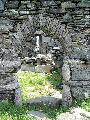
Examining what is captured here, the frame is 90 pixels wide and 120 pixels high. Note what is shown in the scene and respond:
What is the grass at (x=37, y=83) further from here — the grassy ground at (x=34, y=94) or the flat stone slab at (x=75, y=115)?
the flat stone slab at (x=75, y=115)

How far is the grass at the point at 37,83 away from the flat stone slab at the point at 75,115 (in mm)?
2846

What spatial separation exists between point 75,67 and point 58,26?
1226mm

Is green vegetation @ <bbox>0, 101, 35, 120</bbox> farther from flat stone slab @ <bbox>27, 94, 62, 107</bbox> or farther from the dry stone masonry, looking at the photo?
flat stone slab @ <bbox>27, 94, 62, 107</bbox>

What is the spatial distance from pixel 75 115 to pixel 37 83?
16.0ft

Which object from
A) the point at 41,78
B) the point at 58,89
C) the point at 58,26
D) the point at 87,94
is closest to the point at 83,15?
the point at 58,26

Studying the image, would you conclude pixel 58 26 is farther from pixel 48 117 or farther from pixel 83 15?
pixel 48 117

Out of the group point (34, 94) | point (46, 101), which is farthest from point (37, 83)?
point (46, 101)

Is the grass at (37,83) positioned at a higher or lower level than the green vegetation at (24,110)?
lower

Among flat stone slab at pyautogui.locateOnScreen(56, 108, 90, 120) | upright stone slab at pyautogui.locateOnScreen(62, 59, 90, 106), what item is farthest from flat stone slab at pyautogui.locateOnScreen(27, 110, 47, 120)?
upright stone slab at pyautogui.locateOnScreen(62, 59, 90, 106)

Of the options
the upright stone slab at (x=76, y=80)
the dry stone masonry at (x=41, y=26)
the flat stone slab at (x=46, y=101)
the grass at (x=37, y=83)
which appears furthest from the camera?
the grass at (x=37, y=83)

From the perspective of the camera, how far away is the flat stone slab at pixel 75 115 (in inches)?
305

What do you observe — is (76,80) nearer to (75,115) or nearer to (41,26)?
(75,115)

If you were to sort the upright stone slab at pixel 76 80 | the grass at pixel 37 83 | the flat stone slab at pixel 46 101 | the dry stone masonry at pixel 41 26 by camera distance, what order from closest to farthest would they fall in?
the dry stone masonry at pixel 41 26, the upright stone slab at pixel 76 80, the flat stone slab at pixel 46 101, the grass at pixel 37 83

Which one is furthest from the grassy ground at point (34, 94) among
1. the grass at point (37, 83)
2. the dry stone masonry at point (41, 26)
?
→ the dry stone masonry at point (41, 26)
